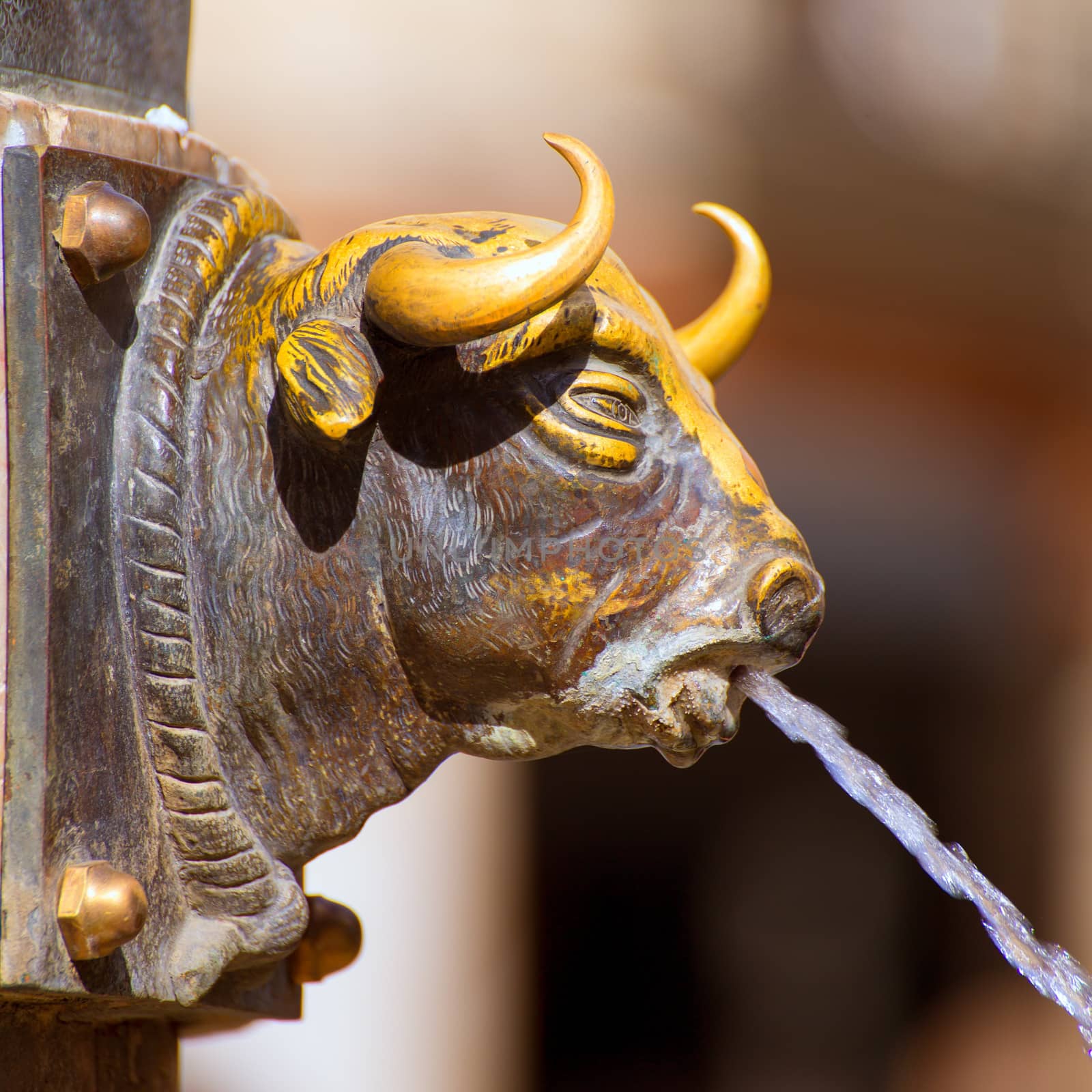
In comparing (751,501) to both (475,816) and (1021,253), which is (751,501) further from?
(1021,253)

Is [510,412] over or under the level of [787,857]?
over

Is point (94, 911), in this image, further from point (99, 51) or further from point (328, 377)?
point (99, 51)

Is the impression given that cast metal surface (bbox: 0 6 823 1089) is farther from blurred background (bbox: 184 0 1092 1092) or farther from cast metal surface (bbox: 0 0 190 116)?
blurred background (bbox: 184 0 1092 1092)

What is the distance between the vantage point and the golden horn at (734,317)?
76 centimetres

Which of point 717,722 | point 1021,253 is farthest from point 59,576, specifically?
point 1021,253

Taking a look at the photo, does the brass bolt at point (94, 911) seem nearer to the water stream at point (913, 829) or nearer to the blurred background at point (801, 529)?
the water stream at point (913, 829)

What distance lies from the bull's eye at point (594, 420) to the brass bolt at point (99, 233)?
19 centimetres

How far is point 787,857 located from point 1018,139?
126cm

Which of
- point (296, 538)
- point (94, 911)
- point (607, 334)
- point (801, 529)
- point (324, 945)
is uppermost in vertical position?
point (607, 334)

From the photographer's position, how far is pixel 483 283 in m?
0.56

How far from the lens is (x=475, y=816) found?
1567 mm

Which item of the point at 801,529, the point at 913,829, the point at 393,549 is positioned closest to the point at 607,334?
the point at 393,549

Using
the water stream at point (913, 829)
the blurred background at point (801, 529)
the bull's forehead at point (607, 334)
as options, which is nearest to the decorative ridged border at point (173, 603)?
the bull's forehead at point (607, 334)

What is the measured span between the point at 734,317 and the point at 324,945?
1.38ft
